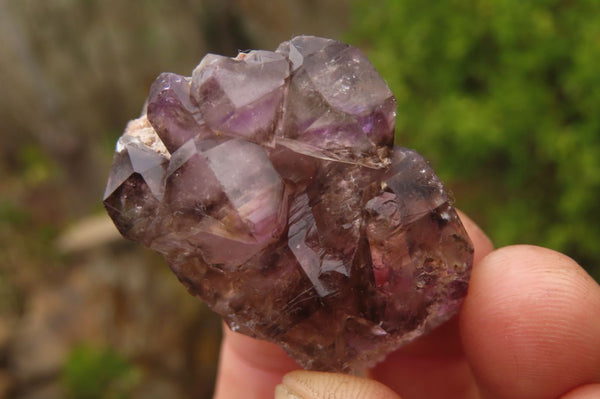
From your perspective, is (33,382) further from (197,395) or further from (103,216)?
(103,216)

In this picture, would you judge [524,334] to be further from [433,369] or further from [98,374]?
[98,374]

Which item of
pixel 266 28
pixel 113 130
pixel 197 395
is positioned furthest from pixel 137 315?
pixel 266 28

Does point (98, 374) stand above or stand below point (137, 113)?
below

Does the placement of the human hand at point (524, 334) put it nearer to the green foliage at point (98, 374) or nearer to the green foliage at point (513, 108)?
the green foliage at point (513, 108)

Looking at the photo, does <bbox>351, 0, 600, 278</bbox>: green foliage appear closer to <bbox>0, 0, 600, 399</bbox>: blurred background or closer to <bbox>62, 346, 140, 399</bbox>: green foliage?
<bbox>0, 0, 600, 399</bbox>: blurred background

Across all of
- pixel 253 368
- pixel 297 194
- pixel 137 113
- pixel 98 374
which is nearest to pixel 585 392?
pixel 297 194

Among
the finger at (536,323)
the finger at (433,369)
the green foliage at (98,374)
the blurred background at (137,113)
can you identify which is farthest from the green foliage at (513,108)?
the green foliage at (98,374)
